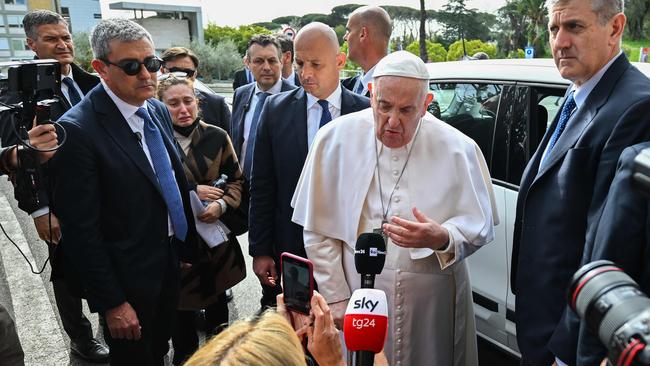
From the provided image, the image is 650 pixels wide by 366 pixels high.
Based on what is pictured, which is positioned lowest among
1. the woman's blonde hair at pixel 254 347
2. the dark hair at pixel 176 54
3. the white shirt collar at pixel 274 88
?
the woman's blonde hair at pixel 254 347

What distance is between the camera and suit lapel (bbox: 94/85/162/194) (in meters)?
2.46

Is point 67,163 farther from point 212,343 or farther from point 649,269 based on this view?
point 649,269

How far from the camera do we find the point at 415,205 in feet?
7.73

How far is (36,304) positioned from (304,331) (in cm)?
367

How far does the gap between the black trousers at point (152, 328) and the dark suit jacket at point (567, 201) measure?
1693 mm

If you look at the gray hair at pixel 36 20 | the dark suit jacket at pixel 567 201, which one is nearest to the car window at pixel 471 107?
the dark suit jacket at pixel 567 201

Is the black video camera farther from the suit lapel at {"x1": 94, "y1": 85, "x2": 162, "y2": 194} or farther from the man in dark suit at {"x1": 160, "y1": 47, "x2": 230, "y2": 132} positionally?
the man in dark suit at {"x1": 160, "y1": 47, "x2": 230, "y2": 132}

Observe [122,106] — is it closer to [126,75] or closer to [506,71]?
[126,75]

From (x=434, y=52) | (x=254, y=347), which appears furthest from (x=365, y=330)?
(x=434, y=52)

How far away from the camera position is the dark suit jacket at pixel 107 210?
2354 mm

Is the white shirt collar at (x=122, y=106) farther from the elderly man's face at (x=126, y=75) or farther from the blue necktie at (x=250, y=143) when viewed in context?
the blue necktie at (x=250, y=143)

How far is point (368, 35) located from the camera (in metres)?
4.35

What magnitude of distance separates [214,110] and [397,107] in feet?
10.4

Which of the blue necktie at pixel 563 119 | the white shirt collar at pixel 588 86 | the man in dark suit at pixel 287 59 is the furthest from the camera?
the man in dark suit at pixel 287 59
